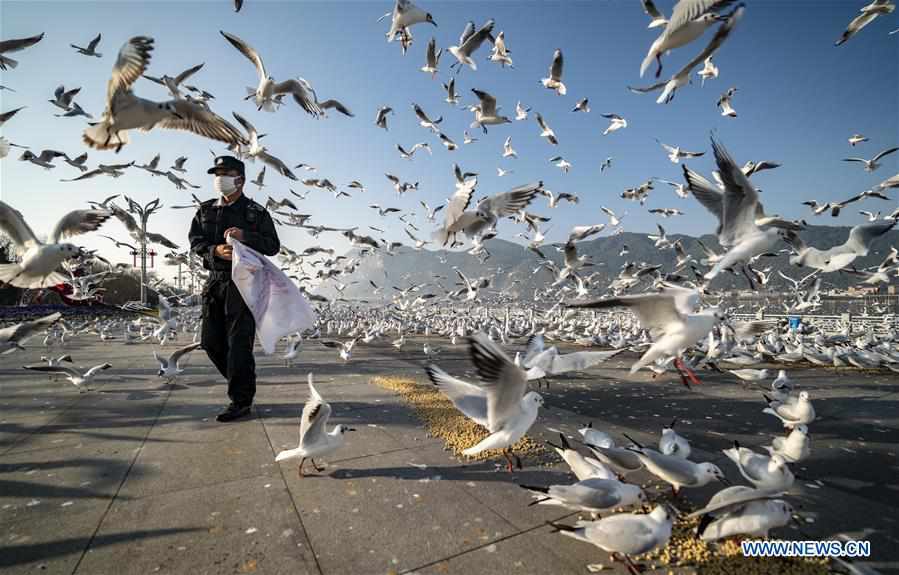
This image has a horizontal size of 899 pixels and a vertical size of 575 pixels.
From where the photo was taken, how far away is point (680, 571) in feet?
7.08

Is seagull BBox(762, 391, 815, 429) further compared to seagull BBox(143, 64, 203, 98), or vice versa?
seagull BBox(143, 64, 203, 98)

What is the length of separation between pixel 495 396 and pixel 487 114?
982 cm

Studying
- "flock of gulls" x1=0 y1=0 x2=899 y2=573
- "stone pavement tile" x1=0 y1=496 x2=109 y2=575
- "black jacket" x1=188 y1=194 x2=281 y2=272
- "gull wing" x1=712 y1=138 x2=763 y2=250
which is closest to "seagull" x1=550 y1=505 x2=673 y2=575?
"flock of gulls" x1=0 y1=0 x2=899 y2=573

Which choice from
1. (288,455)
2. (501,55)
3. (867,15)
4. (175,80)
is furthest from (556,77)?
(288,455)

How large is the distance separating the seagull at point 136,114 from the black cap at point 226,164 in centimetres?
28

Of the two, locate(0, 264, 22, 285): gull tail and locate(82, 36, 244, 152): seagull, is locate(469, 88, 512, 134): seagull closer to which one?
locate(82, 36, 244, 152): seagull

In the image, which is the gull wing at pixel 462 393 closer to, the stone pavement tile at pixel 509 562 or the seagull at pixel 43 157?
the stone pavement tile at pixel 509 562

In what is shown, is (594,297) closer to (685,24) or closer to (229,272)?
(685,24)

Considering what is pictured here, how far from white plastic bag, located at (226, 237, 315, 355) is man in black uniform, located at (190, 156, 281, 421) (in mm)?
311

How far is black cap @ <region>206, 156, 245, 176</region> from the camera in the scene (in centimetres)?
490

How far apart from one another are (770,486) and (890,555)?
2.05 ft

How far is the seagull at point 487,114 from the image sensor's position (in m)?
10.2

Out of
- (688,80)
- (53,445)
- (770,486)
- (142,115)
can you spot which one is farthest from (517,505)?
(688,80)

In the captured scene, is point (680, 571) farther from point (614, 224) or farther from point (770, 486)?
point (614, 224)
